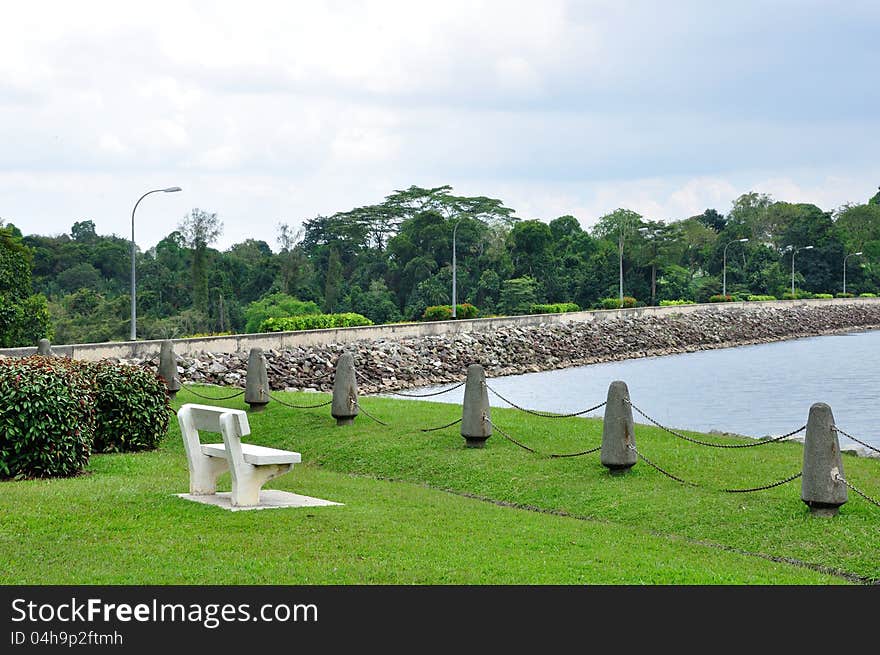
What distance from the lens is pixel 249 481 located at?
1067 centimetres

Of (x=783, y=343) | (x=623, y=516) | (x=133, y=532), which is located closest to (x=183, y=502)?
(x=133, y=532)

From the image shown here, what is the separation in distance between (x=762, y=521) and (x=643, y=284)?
9006cm

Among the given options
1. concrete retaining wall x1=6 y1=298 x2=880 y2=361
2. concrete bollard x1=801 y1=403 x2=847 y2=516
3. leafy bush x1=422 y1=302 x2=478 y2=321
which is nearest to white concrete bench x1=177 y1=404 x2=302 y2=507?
concrete bollard x1=801 y1=403 x2=847 y2=516

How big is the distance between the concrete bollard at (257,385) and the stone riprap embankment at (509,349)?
195 centimetres

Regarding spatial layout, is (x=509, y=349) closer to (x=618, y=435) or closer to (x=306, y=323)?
(x=306, y=323)

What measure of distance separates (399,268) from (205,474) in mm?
76967

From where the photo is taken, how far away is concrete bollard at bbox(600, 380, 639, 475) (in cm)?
1226

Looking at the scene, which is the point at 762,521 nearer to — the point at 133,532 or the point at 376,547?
A: the point at 376,547

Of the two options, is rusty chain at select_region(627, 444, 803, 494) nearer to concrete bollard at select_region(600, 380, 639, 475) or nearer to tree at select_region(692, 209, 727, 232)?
concrete bollard at select_region(600, 380, 639, 475)

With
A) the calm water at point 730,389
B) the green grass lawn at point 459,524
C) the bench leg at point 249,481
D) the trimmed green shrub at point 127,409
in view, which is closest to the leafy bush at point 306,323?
the calm water at point 730,389

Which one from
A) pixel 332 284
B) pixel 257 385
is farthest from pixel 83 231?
pixel 257 385

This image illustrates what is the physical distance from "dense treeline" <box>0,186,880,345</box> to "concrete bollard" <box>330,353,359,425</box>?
1905 inches

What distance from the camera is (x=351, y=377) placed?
17.1 metres
